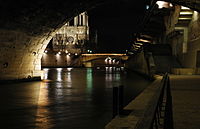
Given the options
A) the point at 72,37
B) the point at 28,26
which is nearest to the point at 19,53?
the point at 28,26

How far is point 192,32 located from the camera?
23828mm

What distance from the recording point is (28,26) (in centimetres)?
1733

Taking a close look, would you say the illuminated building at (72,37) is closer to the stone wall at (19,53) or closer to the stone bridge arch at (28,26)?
the stone wall at (19,53)

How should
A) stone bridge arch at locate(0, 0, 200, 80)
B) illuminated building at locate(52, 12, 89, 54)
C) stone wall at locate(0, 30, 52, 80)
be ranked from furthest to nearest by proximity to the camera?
illuminated building at locate(52, 12, 89, 54), stone wall at locate(0, 30, 52, 80), stone bridge arch at locate(0, 0, 200, 80)

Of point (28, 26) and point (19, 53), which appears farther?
point (19, 53)

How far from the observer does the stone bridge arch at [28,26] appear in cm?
1529

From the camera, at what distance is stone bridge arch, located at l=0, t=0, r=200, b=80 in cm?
1529

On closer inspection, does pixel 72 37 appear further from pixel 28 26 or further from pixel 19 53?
pixel 28 26

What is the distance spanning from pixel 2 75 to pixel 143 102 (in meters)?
13.4

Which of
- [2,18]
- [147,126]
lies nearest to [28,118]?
[147,126]

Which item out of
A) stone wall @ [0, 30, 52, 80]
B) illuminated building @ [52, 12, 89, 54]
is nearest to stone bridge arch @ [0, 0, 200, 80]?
stone wall @ [0, 30, 52, 80]

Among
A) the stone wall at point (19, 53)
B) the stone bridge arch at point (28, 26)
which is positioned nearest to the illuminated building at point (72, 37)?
the stone wall at point (19, 53)

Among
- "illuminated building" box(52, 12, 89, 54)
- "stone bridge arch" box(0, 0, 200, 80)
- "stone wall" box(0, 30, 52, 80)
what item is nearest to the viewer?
"stone bridge arch" box(0, 0, 200, 80)

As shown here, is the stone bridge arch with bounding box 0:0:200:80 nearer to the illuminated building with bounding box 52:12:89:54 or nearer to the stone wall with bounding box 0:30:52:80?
the stone wall with bounding box 0:30:52:80
